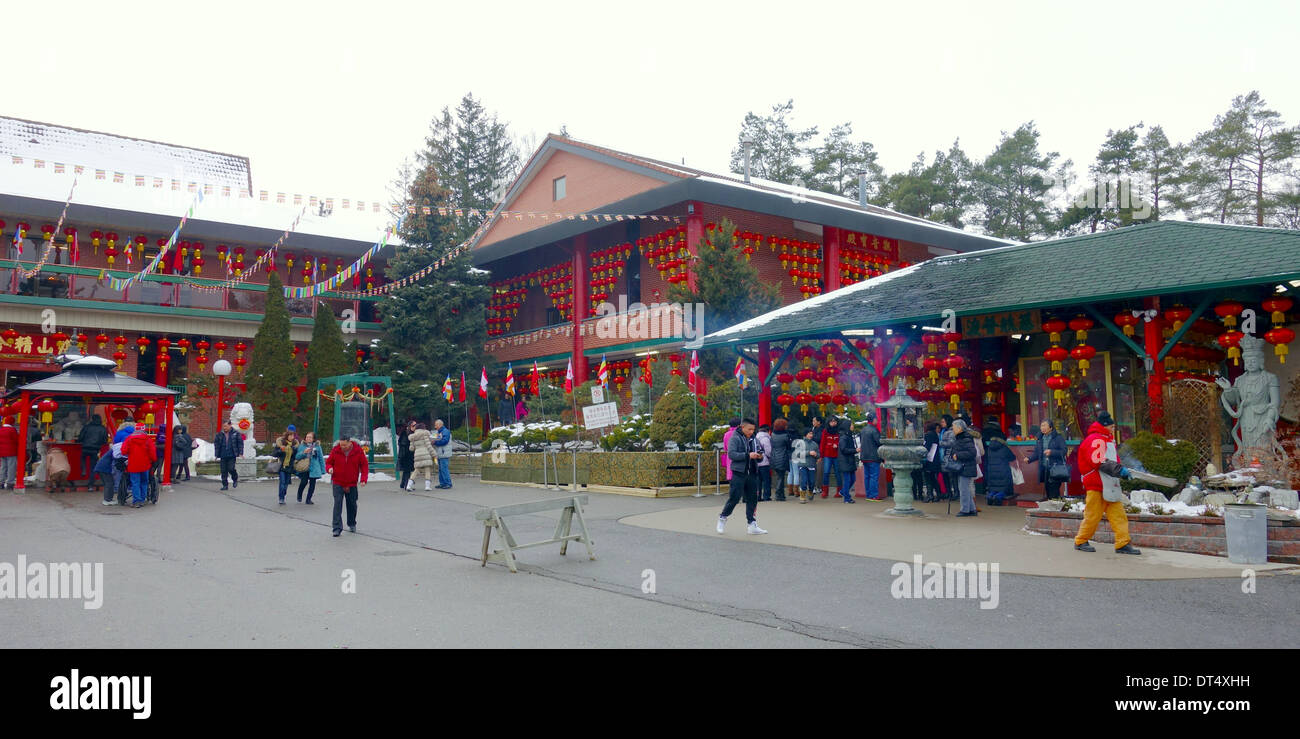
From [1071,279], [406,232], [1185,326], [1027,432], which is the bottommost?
[1027,432]

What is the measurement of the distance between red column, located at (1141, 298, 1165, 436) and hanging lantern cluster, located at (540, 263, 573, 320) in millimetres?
21662

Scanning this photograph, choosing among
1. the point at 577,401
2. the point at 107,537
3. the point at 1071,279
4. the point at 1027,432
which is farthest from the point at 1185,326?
the point at 577,401

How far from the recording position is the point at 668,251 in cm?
2783

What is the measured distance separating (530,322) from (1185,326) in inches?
1067

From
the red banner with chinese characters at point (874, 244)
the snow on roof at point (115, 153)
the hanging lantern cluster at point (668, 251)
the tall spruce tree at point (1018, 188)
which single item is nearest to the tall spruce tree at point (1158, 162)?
the tall spruce tree at point (1018, 188)

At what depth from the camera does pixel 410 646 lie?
6320mm

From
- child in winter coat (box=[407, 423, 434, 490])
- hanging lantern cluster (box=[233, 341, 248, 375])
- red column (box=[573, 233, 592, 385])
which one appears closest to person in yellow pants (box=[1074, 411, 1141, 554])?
child in winter coat (box=[407, 423, 434, 490])

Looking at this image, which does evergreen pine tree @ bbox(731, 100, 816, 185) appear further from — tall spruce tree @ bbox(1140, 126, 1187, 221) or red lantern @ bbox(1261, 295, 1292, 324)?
red lantern @ bbox(1261, 295, 1292, 324)

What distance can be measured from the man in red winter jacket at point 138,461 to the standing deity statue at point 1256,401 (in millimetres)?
18757

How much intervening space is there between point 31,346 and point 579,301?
18.9m

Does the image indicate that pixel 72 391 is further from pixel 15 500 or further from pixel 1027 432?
pixel 1027 432

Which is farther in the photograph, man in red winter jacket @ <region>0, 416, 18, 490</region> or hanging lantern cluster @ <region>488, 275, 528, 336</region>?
hanging lantern cluster @ <region>488, 275, 528, 336</region>

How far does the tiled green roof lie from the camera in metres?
12.1

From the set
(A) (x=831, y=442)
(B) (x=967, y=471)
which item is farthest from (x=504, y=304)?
(B) (x=967, y=471)
